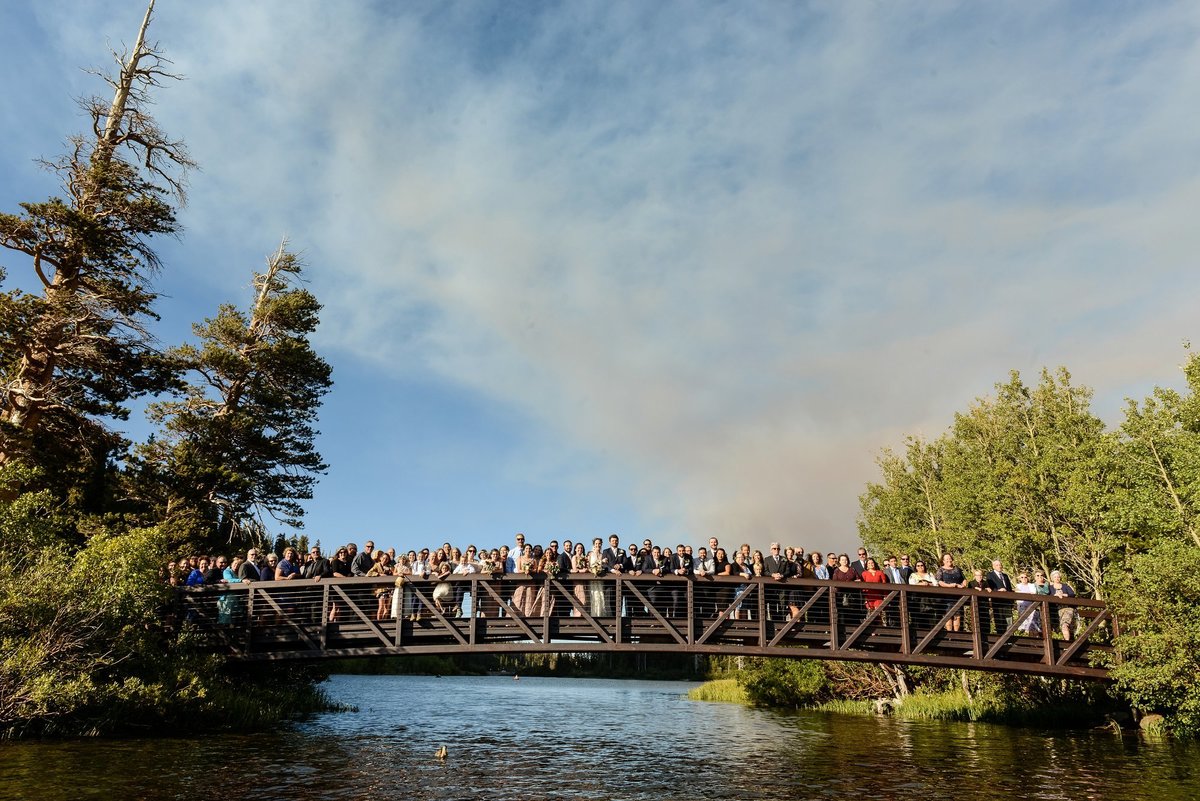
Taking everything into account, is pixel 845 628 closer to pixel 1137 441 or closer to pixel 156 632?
pixel 1137 441

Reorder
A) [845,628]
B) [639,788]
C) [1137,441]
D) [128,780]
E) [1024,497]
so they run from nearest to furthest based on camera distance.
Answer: [128,780]
[639,788]
[845,628]
[1137,441]
[1024,497]

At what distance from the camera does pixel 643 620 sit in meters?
19.8

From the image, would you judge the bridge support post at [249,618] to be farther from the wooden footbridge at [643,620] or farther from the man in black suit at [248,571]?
the man in black suit at [248,571]

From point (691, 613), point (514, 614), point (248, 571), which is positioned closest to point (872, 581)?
point (691, 613)

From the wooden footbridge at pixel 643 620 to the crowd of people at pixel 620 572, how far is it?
0.20 ft

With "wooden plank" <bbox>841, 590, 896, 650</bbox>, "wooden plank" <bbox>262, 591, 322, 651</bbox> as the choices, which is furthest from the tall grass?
"wooden plank" <bbox>262, 591, 322, 651</bbox>

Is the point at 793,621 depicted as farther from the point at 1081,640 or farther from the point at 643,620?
the point at 1081,640

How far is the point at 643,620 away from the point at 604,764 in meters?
4.15

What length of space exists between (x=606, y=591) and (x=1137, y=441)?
16.4 meters

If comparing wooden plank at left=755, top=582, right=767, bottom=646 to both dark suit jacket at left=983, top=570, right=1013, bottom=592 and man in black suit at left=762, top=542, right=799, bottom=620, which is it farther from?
dark suit jacket at left=983, top=570, right=1013, bottom=592

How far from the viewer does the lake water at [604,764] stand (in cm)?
1277

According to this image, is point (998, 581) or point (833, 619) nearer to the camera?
point (833, 619)

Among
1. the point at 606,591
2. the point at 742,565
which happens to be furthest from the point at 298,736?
the point at 742,565

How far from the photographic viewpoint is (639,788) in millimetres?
13586
